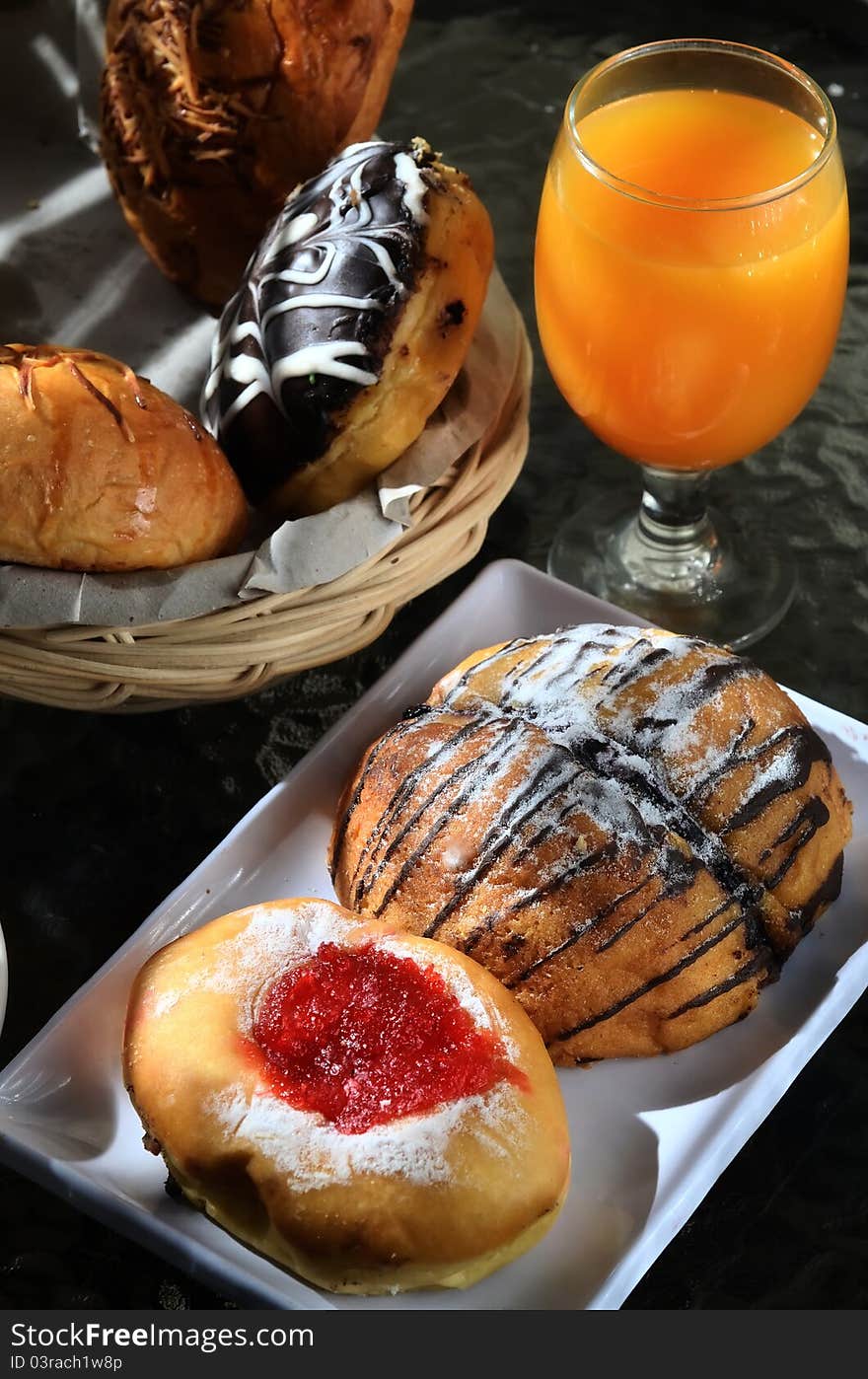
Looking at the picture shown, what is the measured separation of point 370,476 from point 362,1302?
0.62 meters

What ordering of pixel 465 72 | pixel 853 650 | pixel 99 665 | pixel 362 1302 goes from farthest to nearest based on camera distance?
pixel 465 72, pixel 853 650, pixel 99 665, pixel 362 1302

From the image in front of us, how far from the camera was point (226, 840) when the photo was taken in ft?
3.66

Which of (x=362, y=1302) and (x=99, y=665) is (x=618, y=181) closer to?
(x=99, y=665)

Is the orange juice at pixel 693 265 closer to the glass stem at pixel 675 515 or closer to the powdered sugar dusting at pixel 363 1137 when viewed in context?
the glass stem at pixel 675 515

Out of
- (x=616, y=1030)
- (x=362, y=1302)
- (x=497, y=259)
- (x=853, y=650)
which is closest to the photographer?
(x=362, y=1302)

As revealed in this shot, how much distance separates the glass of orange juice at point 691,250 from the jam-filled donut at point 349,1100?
514 mm

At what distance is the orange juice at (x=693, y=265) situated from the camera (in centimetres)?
113

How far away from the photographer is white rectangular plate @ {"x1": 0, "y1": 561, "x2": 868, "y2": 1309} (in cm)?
92

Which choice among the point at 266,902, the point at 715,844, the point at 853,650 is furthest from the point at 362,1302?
the point at 853,650

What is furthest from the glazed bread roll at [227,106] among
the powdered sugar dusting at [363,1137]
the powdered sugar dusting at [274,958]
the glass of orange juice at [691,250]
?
the powdered sugar dusting at [363,1137]

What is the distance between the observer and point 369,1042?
0.93m

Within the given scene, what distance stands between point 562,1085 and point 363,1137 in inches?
7.5

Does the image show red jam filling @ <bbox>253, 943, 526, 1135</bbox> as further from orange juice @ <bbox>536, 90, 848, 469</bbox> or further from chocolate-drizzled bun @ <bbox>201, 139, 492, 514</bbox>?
orange juice @ <bbox>536, 90, 848, 469</bbox>
